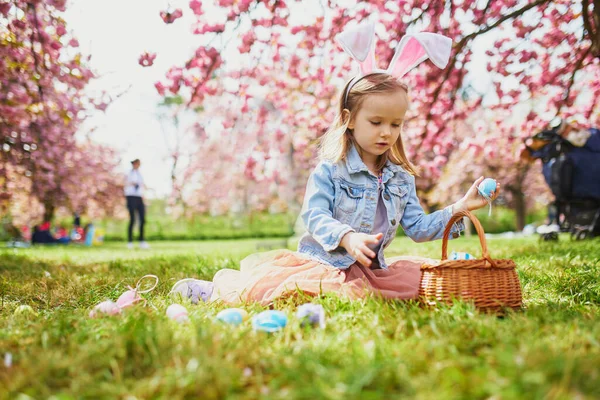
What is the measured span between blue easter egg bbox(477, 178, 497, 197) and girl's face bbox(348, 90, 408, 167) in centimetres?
46

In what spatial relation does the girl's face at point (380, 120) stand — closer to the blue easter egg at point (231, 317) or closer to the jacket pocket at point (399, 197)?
the jacket pocket at point (399, 197)

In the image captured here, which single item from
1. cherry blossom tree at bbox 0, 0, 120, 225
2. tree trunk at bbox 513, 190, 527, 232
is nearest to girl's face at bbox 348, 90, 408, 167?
cherry blossom tree at bbox 0, 0, 120, 225

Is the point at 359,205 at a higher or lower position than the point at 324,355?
higher

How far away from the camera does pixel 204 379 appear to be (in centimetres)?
122

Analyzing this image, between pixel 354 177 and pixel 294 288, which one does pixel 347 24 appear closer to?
pixel 354 177

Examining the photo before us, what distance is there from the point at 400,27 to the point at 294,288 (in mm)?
3310

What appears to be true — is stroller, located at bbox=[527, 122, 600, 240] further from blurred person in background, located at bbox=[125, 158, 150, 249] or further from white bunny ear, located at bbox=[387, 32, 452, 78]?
blurred person in background, located at bbox=[125, 158, 150, 249]

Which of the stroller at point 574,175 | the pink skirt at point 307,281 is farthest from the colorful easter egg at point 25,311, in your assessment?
the stroller at point 574,175

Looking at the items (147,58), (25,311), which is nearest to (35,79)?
(147,58)

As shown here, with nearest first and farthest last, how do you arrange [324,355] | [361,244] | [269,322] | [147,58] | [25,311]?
[324,355] < [269,322] < [361,244] < [25,311] < [147,58]

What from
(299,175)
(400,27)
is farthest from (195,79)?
(299,175)

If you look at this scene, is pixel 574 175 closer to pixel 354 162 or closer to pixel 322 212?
pixel 354 162

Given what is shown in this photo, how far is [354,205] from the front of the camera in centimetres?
262

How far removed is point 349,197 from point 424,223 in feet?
1.41
